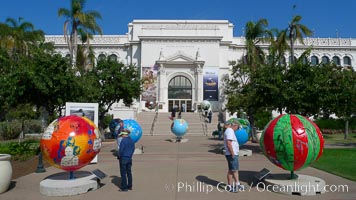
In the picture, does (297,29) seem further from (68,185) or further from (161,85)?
(68,185)

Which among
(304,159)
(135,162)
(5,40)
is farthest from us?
(5,40)

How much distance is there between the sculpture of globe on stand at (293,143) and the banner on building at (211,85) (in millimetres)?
38644

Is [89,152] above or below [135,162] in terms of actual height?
above

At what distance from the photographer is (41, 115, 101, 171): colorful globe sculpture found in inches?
327

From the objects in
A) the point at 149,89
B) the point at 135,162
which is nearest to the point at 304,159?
the point at 135,162

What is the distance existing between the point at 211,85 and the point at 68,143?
4050 cm

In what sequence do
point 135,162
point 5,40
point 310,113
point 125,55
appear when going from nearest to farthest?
point 135,162 < point 310,113 < point 5,40 < point 125,55

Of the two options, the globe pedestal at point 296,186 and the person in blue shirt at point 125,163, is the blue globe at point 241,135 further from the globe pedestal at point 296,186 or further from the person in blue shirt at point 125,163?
the person in blue shirt at point 125,163

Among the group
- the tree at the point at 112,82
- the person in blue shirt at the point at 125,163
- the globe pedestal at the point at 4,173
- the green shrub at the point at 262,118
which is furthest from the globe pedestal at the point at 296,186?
the green shrub at the point at 262,118

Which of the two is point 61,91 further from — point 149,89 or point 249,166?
point 149,89

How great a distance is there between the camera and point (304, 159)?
8.20 metres

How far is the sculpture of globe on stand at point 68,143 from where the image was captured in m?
8.30

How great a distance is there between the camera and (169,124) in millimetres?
35094

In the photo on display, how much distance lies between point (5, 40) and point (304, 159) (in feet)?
109
